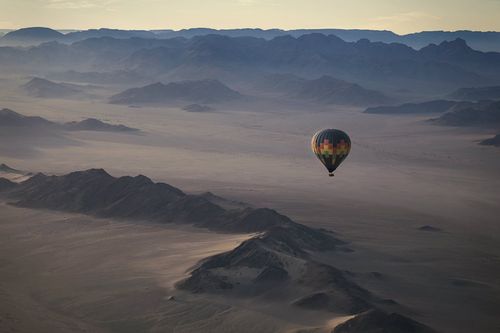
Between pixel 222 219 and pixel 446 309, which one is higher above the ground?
pixel 222 219

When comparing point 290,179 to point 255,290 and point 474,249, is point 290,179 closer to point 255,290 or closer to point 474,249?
point 474,249

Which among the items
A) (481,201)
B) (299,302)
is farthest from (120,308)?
(481,201)

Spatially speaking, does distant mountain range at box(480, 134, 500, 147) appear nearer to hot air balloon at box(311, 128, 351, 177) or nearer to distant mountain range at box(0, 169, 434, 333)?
distant mountain range at box(0, 169, 434, 333)

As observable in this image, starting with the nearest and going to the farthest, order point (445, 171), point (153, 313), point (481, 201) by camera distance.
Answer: point (153, 313), point (481, 201), point (445, 171)

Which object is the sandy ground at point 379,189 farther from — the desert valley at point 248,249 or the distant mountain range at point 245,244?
the distant mountain range at point 245,244

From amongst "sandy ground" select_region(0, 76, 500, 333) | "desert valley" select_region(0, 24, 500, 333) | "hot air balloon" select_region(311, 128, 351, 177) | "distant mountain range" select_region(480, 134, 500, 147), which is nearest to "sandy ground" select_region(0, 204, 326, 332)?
"desert valley" select_region(0, 24, 500, 333)

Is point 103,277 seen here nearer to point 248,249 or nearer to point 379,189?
point 248,249
